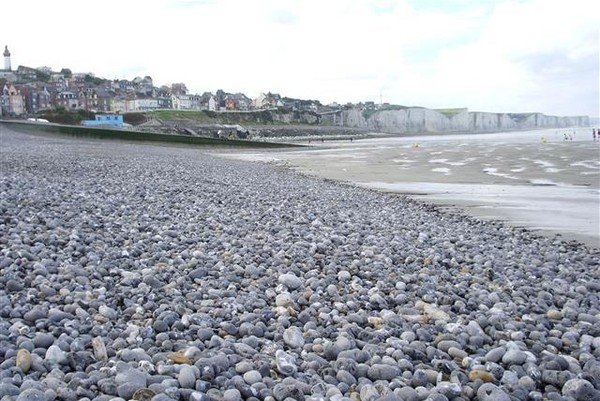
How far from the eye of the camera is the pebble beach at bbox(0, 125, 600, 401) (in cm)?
309

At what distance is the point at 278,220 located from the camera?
915 centimetres

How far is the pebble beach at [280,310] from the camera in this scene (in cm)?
309

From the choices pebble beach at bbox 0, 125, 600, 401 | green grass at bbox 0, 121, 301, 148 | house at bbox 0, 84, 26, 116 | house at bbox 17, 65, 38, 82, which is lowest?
pebble beach at bbox 0, 125, 600, 401

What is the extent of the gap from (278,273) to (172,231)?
2.37 meters

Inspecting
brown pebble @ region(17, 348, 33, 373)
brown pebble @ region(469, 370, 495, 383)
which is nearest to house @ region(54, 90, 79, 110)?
brown pebble @ region(17, 348, 33, 373)

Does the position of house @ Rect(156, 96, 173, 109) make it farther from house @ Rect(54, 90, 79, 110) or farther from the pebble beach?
the pebble beach

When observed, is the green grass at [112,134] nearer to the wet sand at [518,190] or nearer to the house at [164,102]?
the wet sand at [518,190]

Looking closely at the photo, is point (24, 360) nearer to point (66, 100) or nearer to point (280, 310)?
point (280, 310)

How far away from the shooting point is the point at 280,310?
14.4 ft

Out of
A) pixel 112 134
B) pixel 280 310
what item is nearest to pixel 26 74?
pixel 112 134

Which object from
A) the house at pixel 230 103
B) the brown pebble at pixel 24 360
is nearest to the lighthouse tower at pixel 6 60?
the house at pixel 230 103

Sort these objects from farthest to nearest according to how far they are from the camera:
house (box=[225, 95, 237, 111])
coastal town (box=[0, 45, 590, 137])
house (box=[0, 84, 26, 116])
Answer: house (box=[225, 95, 237, 111]), house (box=[0, 84, 26, 116]), coastal town (box=[0, 45, 590, 137])

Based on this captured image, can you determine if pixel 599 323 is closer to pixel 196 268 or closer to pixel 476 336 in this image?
pixel 476 336

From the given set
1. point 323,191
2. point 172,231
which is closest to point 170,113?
point 323,191
